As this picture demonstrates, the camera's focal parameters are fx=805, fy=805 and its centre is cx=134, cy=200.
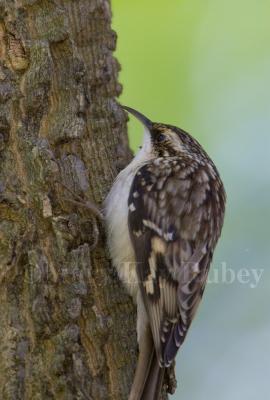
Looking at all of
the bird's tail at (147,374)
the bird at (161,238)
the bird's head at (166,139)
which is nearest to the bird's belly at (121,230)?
the bird at (161,238)

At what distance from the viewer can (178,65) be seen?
3896 millimetres

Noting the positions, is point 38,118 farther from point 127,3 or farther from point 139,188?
point 127,3

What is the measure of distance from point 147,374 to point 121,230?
1.85 feet

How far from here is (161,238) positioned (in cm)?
271

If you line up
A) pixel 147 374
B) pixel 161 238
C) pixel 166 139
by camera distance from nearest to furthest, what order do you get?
1. pixel 147 374
2. pixel 161 238
3. pixel 166 139

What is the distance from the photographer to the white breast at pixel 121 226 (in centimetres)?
257

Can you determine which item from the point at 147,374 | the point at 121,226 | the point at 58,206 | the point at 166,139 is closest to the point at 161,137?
the point at 166,139

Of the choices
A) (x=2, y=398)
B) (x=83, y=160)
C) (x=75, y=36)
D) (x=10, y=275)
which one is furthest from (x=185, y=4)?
(x=2, y=398)

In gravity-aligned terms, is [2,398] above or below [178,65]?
below

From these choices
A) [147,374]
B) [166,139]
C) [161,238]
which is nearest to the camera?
[147,374]

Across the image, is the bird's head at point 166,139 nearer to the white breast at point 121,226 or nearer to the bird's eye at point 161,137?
the bird's eye at point 161,137

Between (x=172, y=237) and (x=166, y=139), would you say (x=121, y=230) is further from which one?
(x=166, y=139)

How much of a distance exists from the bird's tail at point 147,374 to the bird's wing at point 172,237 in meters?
0.02

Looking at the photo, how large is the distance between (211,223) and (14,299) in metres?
0.90
